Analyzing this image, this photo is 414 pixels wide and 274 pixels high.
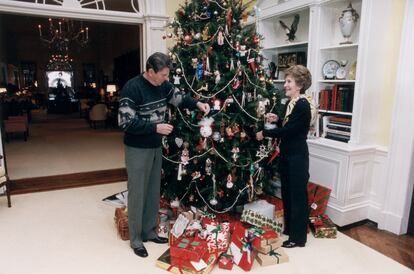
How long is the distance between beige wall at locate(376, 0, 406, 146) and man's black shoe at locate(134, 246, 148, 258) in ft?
8.38

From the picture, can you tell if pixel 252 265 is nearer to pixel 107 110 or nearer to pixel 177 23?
pixel 177 23

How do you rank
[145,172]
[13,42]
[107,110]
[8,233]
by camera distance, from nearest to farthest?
[145,172]
[8,233]
[107,110]
[13,42]

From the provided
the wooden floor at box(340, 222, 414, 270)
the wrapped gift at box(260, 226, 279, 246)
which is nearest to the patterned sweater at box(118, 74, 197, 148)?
the wrapped gift at box(260, 226, 279, 246)

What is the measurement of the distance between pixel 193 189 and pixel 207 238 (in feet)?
2.20

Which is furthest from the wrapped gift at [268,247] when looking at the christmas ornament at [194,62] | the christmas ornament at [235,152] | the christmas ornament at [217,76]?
the christmas ornament at [194,62]

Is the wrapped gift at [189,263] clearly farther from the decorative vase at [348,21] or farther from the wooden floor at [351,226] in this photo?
the decorative vase at [348,21]

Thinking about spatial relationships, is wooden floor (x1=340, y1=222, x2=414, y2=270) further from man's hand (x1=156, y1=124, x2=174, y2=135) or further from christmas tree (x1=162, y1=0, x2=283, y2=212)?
man's hand (x1=156, y1=124, x2=174, y2=135)

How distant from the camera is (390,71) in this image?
10.3 feet

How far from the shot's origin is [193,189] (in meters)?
3.21

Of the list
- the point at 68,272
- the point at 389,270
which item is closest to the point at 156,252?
the point at 68,272

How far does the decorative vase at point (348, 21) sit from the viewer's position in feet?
10.7

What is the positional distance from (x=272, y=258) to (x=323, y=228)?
73cm

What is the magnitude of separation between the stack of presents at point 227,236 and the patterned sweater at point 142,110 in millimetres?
836

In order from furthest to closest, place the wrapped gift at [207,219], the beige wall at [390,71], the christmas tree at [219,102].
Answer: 1. the beige wall at [390,71]
2. the christmas tree at [219,102]
3. the wrapped gift at [207,219]
